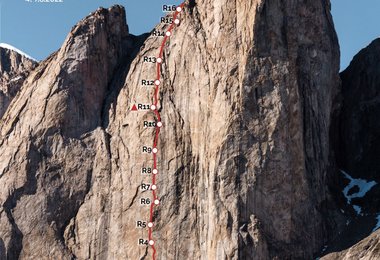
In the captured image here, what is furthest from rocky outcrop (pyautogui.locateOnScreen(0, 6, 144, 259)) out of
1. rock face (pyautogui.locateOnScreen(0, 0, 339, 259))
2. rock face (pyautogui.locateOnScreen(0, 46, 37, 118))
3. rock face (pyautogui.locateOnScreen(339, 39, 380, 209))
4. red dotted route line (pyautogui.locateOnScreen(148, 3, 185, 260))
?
rock face (pyautogui.locateOnScreen(339, 39, 380, 209))

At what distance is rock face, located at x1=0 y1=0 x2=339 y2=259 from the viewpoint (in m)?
66.7

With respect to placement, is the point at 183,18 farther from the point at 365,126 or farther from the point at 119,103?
the point at 365,126

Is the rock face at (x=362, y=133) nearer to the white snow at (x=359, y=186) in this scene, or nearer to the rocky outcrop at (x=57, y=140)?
the white snow at (x=359, y=186)

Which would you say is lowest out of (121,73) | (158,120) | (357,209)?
(357,209)

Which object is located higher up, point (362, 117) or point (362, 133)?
point (362, 117)

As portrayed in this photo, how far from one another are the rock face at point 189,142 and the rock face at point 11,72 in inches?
510

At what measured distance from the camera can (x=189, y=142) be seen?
70562mm

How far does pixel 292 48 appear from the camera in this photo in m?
70.9

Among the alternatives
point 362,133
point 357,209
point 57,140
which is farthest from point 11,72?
point 357,209

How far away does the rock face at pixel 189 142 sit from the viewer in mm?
66688

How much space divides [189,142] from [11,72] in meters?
37.0

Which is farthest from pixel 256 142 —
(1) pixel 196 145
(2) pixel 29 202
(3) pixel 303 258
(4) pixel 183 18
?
(2) pixel 29 202

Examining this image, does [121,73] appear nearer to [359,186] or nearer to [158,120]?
[158,120]

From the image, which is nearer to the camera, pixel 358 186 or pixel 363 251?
pixel 363 251
